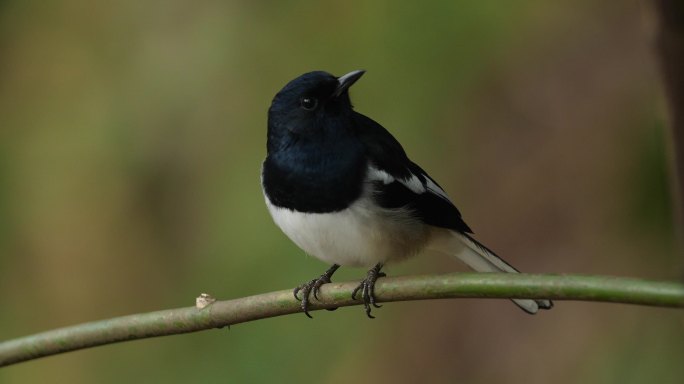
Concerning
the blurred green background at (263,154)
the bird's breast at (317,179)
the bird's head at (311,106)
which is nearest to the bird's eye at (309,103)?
the bird's head at (311,106)

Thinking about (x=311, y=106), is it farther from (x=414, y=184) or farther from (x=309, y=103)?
(x=414, y=184)

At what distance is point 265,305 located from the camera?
5.71 ft

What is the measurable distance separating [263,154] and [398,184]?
1516 millimetres

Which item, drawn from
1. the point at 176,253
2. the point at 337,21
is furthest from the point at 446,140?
the point at 176,253

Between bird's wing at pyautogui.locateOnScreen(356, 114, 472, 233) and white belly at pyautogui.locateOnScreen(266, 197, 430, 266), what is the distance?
33 millimetres

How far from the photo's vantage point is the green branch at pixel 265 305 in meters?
1.30

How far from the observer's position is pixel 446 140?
371cm

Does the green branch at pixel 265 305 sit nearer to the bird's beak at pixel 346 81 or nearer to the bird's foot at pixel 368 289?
the bird's foot at pixel 368 289

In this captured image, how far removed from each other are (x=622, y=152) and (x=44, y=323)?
2.25m

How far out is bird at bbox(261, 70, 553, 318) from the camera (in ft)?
7.41

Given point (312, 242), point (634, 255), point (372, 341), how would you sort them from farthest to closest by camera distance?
point (372, 341), point (634, 255), point (312, 242)

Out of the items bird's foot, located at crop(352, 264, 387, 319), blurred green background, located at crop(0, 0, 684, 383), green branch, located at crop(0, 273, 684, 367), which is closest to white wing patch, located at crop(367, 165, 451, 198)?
bird's foot, located at crop(352, 264, 387, 319)

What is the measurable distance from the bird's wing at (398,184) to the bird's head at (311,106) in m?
0.08

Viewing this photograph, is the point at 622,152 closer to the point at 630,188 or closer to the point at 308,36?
the point at 630,188
